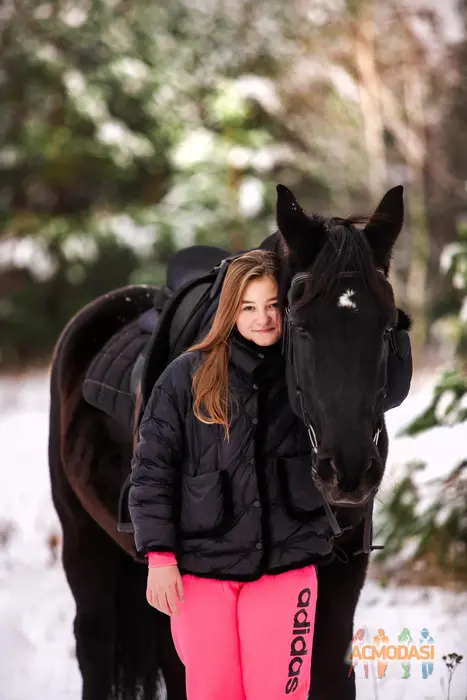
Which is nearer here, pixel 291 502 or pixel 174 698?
pixel 291 502

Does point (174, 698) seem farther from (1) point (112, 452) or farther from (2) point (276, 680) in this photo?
(2) point (276, 680)

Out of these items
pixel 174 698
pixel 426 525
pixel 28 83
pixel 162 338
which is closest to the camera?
pixel 162 338

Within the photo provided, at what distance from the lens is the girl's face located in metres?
2.03

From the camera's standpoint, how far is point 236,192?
9.41m

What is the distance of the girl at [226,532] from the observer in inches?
75.4

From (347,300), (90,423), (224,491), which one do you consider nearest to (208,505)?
(224,491)

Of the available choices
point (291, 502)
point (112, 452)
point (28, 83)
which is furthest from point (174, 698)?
point (28, 83)

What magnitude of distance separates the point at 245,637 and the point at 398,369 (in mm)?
715

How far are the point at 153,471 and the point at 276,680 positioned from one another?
55 cm

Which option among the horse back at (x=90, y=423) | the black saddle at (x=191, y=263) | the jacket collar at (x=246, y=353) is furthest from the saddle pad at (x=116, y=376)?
the jacket collar at (x=246, y=353)

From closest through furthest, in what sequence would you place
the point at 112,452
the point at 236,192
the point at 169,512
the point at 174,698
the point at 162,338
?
the point at 169,512
the point at 162,338
the point at 174,698
the point at 112,452
the point at 236,192

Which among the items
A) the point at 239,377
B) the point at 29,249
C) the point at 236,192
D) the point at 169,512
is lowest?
the point at 169,512

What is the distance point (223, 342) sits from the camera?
6.63 ft

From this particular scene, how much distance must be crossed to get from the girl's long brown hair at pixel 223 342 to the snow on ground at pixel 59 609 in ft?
3.31
